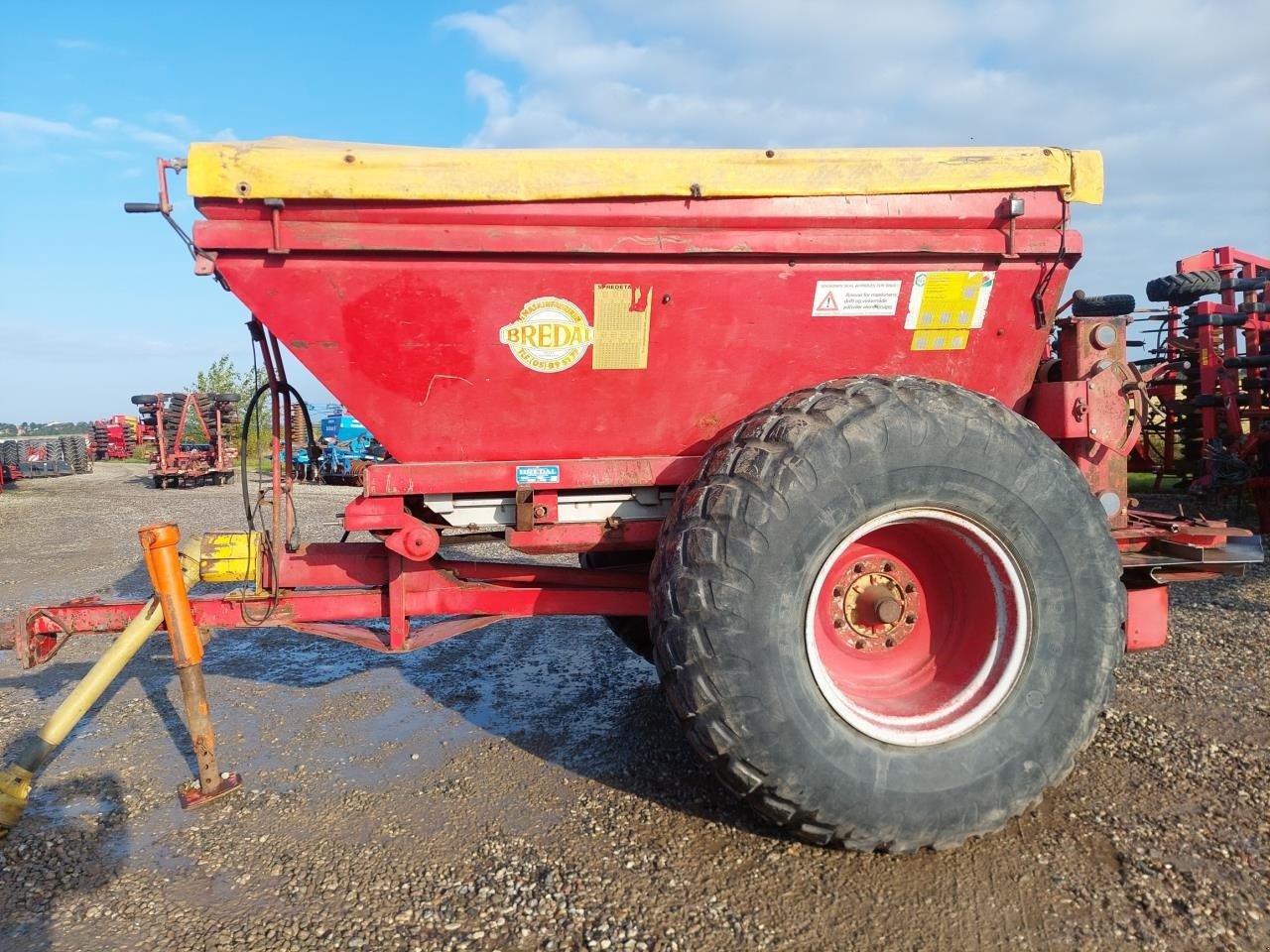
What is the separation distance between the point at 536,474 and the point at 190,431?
2282cm

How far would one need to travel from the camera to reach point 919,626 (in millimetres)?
3293

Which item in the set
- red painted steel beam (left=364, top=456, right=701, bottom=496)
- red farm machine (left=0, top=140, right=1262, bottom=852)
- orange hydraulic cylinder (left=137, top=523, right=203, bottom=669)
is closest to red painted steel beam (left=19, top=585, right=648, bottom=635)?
red farm machine (left=0, top=140, right=1262, bottom=852)

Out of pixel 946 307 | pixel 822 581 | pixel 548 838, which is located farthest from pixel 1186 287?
pixel 548 838

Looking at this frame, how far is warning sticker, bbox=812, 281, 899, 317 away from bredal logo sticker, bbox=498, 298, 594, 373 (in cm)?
87

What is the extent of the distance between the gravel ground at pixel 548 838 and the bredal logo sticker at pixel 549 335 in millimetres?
1697

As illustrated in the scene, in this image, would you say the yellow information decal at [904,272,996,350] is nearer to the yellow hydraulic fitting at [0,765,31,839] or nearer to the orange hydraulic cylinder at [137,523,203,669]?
the orange hydraulic cylinder at [137,523,203,669]

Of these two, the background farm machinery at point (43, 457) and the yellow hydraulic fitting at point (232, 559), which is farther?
the background farm machinery at point (43, 457)

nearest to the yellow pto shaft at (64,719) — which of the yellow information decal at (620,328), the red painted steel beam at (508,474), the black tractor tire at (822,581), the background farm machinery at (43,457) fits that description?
the red painted steel beam at (508,474)

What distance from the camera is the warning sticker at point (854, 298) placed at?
3.11 meters

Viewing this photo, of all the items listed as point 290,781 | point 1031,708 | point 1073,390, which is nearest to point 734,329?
point 1073,390

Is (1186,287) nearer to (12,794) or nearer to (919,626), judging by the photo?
(919,626)

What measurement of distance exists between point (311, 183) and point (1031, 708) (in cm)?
301

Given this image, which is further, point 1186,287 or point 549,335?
point 1186,287

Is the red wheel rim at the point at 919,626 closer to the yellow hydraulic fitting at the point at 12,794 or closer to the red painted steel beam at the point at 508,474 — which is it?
the red painted steel beam at the point at 508,474
